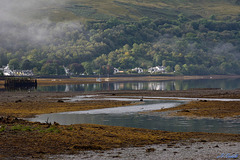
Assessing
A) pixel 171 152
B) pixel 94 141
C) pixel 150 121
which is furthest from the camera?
pixel 150 121

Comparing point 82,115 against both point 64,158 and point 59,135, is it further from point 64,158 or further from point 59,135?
point 64,158

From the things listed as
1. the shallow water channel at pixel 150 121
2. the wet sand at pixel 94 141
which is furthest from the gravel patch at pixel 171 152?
the shallow water channel at pixel 150 121

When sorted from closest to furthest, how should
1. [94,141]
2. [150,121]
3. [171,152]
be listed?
[171,152] < [94,141] < [150,121]

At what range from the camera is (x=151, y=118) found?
41688 mm

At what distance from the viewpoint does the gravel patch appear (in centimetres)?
2114

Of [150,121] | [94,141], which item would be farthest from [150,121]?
[94,141]

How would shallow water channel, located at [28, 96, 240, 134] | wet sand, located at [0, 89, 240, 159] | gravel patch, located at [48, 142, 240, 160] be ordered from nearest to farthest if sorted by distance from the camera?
gravel patch, located at [48, 142, 240, 160]
wet sand, located at [0, 89, 240, 159]
shallow water channel, located at [28, 96, 240, 134]

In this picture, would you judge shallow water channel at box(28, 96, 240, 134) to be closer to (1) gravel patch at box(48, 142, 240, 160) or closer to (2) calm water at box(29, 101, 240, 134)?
(2) calm water at box(29, 101, 240, 134)

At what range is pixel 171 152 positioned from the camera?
2248 centimetres

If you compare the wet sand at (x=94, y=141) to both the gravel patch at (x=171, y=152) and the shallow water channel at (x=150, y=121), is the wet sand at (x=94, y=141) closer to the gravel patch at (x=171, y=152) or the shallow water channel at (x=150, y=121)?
the gravel patch at (x=171, y=152)

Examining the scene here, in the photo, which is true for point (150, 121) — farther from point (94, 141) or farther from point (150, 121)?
point (94, 141)

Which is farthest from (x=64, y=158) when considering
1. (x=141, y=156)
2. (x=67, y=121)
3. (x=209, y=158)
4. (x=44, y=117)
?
(x=44, y=117)

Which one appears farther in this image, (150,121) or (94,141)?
(150,121)

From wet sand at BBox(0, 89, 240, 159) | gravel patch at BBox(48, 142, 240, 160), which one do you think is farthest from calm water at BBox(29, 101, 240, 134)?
gravel patch at BBox(48, 142, 240, 160)
